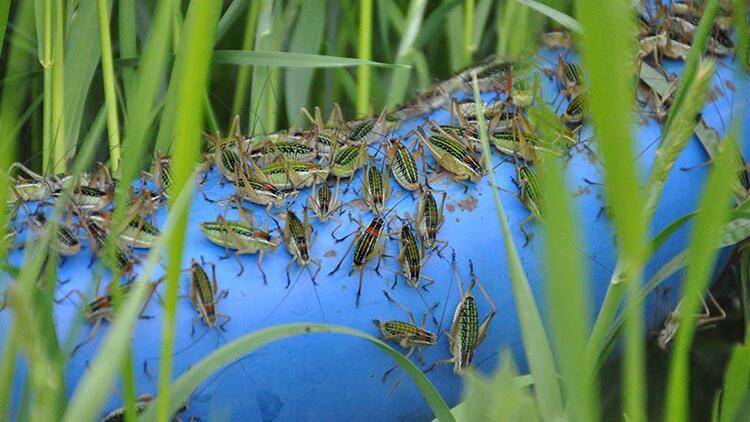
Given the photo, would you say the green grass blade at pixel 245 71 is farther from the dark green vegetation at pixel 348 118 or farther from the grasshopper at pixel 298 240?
the grasshopper at pixel 298 240

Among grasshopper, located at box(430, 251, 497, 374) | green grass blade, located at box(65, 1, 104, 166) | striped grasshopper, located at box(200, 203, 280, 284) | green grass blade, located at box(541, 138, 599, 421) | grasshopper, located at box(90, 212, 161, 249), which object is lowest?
grasshopper, located at box(430, 251, 497, 374)

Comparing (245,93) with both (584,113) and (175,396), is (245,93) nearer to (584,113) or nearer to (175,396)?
(584,113)

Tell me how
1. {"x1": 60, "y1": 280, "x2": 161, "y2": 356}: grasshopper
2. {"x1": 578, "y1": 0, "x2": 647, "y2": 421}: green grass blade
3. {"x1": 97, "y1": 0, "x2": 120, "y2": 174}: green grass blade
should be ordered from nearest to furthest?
{"x1": 578, "y1": 0, "x2": 647, "y2": 421}: green grass blade
{"x1": 60, "y1": 280, "x2": 161, "y2": 356}: grasshopper
{"x1": 97, "y1": 0, "x2": 120, "y2": 174}: green grass blade

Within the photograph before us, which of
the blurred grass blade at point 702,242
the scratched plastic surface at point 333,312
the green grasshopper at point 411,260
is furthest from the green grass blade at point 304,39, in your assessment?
the blurred grass blade at point 702,242

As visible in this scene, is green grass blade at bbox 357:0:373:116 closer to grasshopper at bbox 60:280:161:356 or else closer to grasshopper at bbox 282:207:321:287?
grasshopper at bbox 282:207:321:287

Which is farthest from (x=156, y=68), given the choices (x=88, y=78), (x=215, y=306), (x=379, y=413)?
(x=88, y=78)

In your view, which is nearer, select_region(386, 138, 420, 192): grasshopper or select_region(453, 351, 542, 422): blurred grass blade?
select_region(453, 351, 542, 422): blurred grass blade

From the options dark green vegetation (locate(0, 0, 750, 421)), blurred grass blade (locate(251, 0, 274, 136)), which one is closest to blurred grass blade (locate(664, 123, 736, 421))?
dark green vegetation (locate(0, 0, 750, 421))
